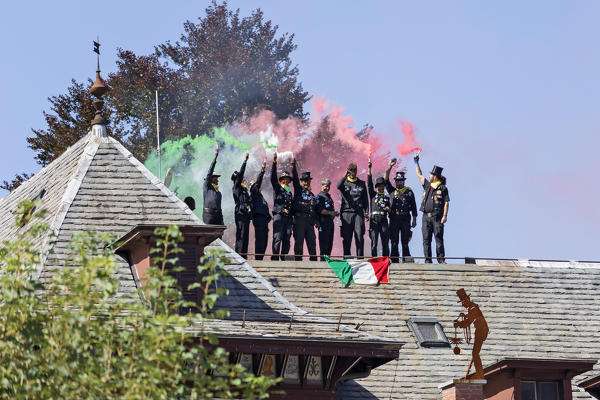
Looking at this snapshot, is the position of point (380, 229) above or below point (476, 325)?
above

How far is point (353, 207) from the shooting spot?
33.7 m

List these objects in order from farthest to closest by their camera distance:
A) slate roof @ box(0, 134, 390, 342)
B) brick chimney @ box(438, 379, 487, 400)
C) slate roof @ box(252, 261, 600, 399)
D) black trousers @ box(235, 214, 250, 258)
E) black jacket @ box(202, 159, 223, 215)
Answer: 1. black trousers @ box(235, 214, 250, 258)
2. black jacket @ box(202, 159, 223, 215)
3. slate roof @ box(252, 261, 600, 399)
4. brick chimney @ box(438, 379, 487, 400)
5. slate roof @ box(0, 134, 390, 342)

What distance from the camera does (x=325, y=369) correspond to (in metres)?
24.7

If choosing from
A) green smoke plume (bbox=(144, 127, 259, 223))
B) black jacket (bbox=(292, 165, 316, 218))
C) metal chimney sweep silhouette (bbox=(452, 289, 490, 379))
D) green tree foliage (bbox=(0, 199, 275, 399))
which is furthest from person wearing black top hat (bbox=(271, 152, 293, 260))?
green tree foliage (bbox=(0, 199, 275, 399))

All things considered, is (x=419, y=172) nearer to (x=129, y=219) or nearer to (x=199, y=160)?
(x=129, y=219)

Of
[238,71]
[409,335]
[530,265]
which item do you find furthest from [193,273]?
[238,71]

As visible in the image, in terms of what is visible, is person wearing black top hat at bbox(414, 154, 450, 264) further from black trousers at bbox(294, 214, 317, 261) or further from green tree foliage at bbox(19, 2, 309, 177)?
green tree foliage at bbox(19, 2, 309, 177)

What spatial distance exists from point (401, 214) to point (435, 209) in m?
0.75

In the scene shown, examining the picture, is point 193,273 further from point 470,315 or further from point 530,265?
point 530,265

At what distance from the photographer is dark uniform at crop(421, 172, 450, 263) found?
1324 inches

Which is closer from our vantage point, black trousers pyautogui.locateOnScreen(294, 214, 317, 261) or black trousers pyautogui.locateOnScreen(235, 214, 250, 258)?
black trousers pyautogui.locateOnScreen(235, 214, 250, 258)

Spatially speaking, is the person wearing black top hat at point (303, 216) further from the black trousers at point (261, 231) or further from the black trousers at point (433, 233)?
the black trousers at point (433, 233)

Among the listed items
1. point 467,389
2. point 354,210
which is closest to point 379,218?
point 354,210

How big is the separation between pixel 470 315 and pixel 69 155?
8339 mm
